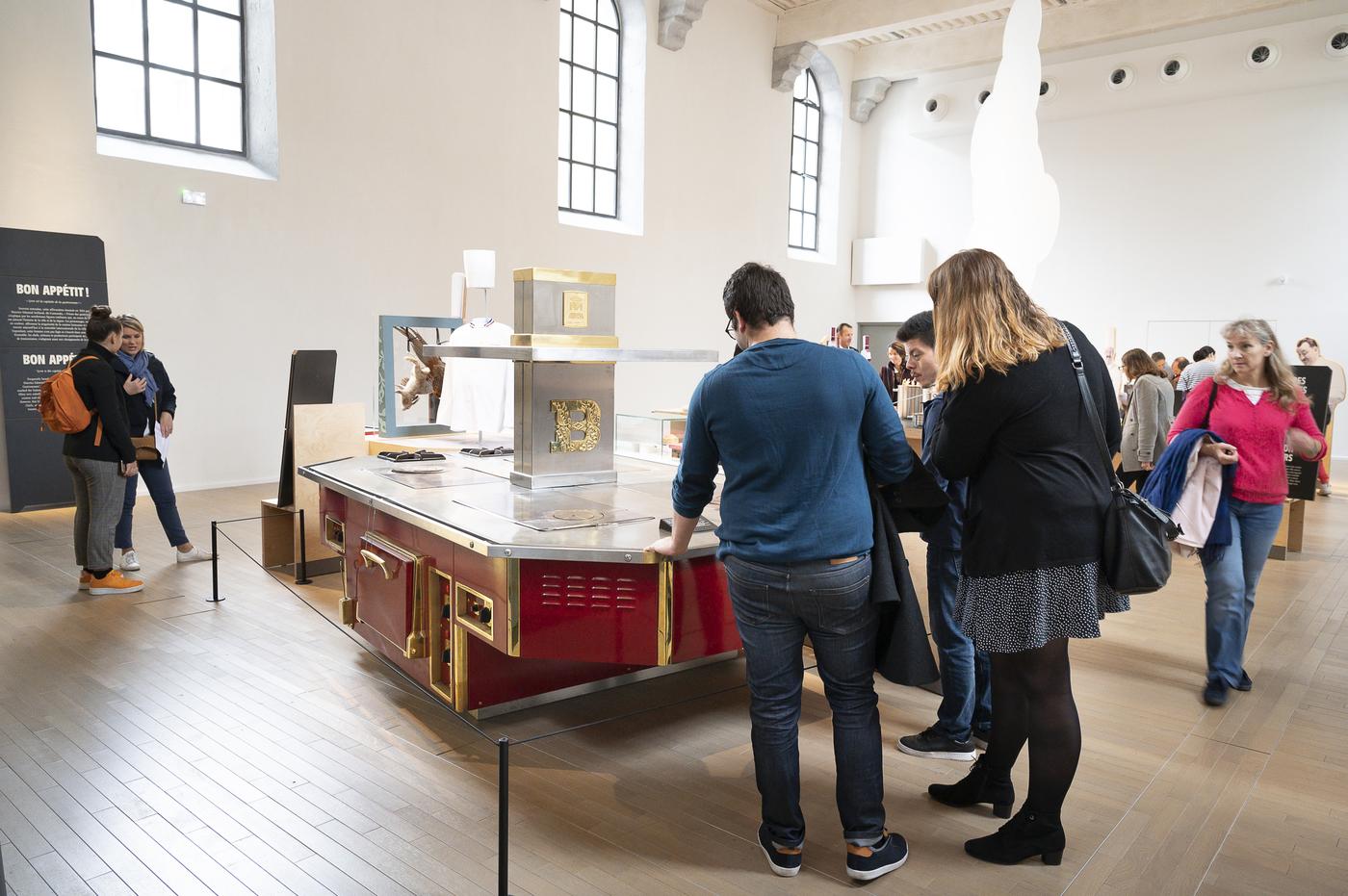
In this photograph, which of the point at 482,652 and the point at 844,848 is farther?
the point at 482,652

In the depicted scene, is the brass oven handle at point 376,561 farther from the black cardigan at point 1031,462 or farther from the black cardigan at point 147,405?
the black cardigan at point 147,405

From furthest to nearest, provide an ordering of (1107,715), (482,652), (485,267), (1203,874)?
(485,267) → (1107,715) → (482,652) → (1203,874)

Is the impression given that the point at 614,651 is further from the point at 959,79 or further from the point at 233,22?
the point at 959,79

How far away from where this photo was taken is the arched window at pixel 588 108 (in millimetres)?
11953

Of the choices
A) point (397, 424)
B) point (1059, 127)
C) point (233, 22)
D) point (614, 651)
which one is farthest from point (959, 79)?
point (614, 651)

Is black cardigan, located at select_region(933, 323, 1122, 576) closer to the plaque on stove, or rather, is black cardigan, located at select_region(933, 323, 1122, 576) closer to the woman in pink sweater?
the plaque on stove

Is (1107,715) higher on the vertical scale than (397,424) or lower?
lower

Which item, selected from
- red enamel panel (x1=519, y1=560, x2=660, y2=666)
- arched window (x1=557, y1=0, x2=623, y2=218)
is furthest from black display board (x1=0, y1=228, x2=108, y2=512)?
red enamel panel (x1=519, y1=560, x2=660, y2=666)

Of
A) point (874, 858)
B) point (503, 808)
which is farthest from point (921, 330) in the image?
point (503, 808)

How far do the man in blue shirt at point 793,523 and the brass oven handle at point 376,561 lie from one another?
1.63 meters

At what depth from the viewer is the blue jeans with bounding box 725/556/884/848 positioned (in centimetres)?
233

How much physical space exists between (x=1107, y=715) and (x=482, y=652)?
242 cm

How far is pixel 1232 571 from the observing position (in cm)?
379

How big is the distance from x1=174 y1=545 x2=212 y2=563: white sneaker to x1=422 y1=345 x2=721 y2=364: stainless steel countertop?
302 cm
